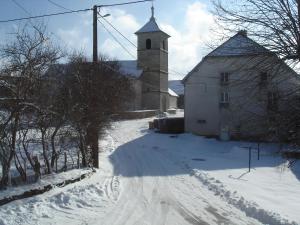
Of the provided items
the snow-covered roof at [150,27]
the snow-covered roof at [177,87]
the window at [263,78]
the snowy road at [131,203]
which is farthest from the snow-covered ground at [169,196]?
the snow-covered roof at [177,87]

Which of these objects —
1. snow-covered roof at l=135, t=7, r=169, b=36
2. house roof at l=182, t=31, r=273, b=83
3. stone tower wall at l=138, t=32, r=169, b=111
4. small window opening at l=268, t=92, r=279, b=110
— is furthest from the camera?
snow-covered roof at l=135, t=7, r=169, b=36

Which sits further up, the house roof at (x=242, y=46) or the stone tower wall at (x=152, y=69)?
the stone tower wall at (x=152, y=69)

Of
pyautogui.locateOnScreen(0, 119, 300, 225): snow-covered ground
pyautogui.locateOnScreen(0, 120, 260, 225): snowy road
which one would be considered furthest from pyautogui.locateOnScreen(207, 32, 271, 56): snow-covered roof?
pyautogui.locateOnScreen(0, 120, 260, 225): snowy road

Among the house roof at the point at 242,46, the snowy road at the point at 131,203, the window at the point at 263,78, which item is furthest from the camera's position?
the snowy road at the point at 131,203

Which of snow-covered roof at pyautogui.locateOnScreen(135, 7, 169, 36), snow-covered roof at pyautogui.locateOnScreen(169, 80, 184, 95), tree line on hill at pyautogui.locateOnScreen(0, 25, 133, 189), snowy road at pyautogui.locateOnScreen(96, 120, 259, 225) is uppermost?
snow-covered roof at pyautogui.locateOnScreen(135, 7, 169, 36)

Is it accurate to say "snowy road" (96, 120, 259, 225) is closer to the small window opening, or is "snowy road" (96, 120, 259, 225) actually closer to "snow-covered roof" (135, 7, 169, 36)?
the small window opening

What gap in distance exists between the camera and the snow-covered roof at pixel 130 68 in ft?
216

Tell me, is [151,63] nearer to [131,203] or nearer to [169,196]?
[169,196]

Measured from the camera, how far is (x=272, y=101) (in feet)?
32.2

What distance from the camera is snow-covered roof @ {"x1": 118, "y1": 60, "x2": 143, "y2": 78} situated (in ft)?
216

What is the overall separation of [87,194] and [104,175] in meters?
4.01

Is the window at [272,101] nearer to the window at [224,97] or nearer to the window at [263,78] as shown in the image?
the window at [263,78]

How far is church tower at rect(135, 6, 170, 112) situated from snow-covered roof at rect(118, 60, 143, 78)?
2.91 feet

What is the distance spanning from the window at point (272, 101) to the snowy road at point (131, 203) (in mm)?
2869
